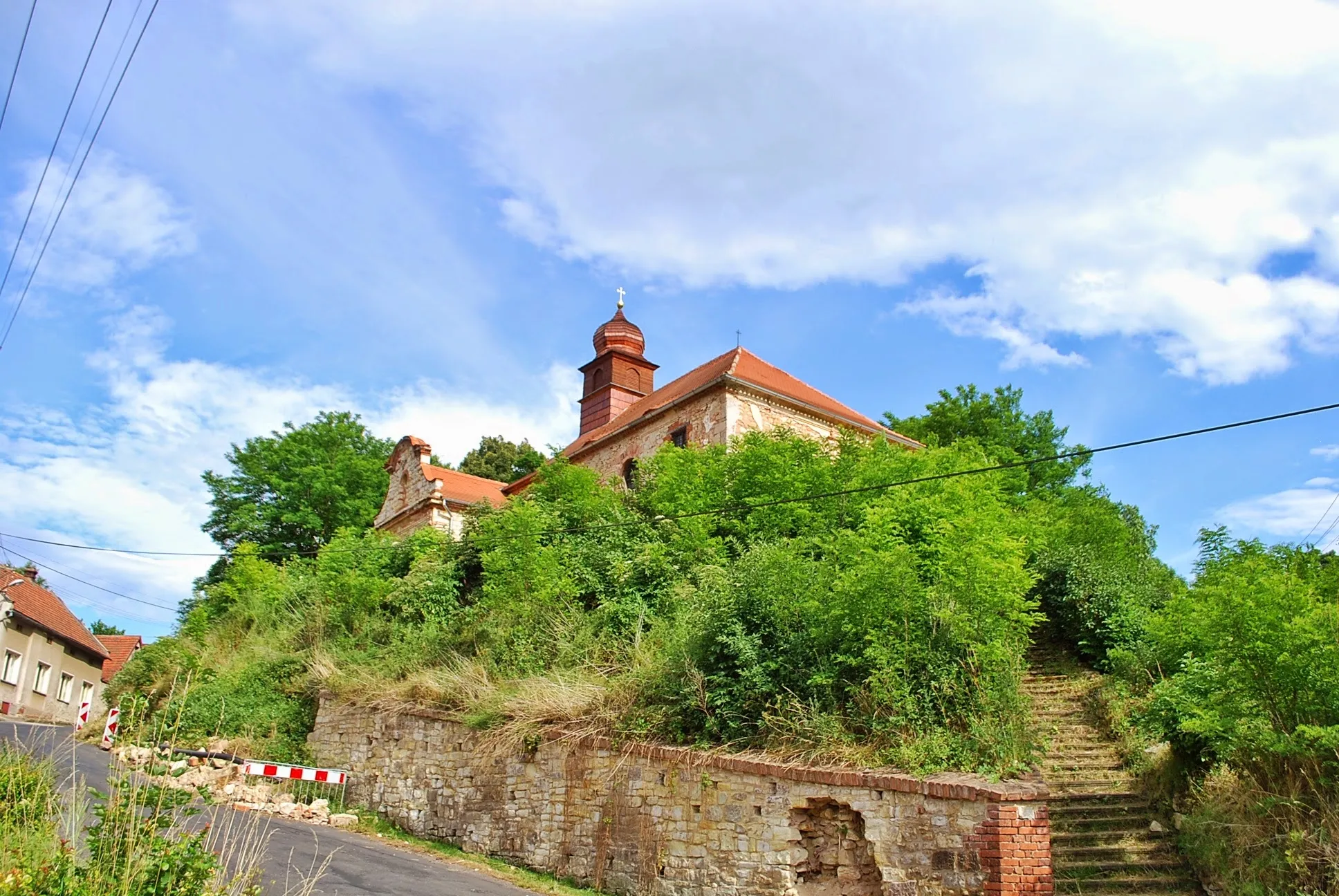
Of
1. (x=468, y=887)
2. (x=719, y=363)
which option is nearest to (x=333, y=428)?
(x=719, y=363)

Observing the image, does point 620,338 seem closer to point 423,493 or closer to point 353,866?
point 423,493

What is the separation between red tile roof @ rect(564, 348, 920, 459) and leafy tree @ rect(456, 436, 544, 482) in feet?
50.8

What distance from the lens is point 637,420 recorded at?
28.2m

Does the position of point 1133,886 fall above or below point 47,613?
below

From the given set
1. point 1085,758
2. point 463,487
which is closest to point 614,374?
point 463,487

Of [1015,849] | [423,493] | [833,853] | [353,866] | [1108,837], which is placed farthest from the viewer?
[423,493]

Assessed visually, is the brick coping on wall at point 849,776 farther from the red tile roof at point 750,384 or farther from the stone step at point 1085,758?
the red tile roof at point 750,384

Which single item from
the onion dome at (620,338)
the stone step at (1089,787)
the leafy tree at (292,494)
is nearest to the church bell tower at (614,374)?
the onion dome at (620,338)

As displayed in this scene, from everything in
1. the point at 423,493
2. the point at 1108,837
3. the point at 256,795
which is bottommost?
the point at 256,795

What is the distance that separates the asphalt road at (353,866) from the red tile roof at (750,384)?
1497 centimetres

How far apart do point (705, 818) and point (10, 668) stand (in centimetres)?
3089

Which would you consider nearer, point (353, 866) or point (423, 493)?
point (353, 866)

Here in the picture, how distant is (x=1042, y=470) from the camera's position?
2970cm

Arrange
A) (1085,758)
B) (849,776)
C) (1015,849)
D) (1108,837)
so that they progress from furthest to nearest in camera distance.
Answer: (1085,758), (1108,837), (849,776), (1015,849)
